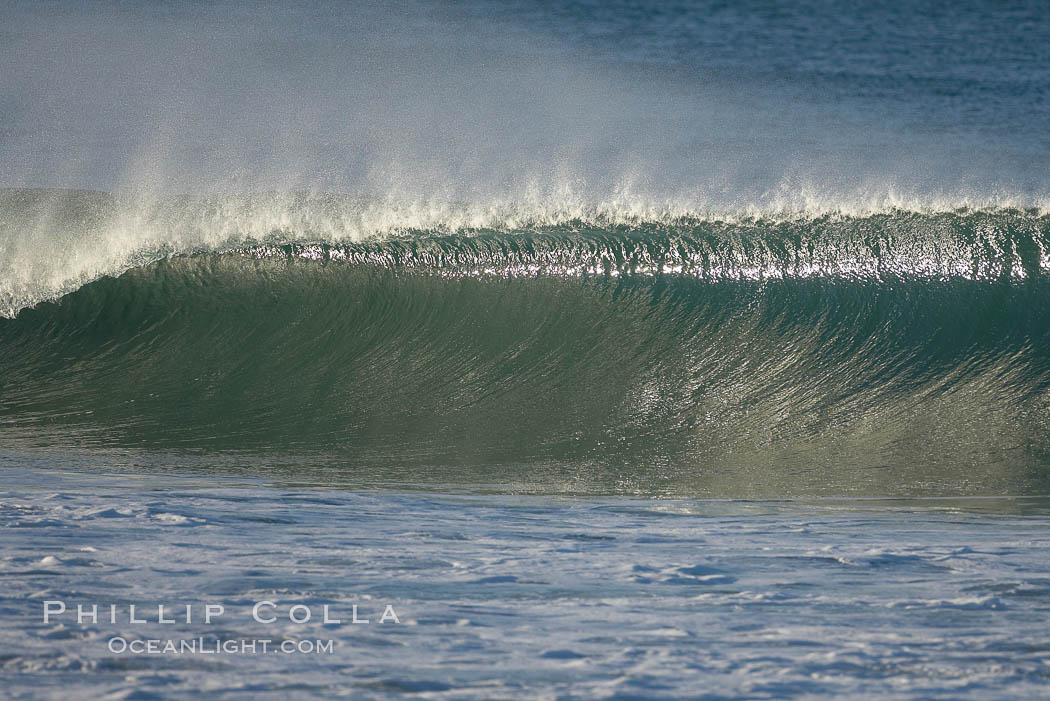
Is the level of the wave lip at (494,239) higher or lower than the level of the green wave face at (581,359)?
higher

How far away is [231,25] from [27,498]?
62.4 ft

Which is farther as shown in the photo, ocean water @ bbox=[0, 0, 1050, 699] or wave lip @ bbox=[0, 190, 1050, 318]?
wave lip @ bbox=[0, 190, 1050, 318]

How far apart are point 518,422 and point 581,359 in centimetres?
73

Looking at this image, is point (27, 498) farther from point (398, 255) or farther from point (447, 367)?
point (398, 255)

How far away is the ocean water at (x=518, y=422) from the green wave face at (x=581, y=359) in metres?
0.02

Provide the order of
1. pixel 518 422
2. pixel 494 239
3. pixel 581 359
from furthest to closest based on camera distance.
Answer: pixel 494 239, pixel 581 359, pixel 518 422

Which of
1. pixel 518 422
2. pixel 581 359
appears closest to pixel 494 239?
pixel 581 359

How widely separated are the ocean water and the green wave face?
24 millimetres

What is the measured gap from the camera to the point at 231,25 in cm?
2050

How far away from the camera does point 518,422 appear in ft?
17.0

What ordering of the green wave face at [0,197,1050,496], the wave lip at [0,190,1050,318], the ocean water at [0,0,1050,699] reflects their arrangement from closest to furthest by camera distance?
1. the ocean water at [0,0,1050,699]
2. the green wave face at [0,197,1050,496]
3. the wave lip at [0,190,1050,318]

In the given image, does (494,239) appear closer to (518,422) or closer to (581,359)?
(581,359)

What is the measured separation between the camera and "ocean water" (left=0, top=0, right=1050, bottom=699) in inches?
84.0

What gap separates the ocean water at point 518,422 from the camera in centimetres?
213
